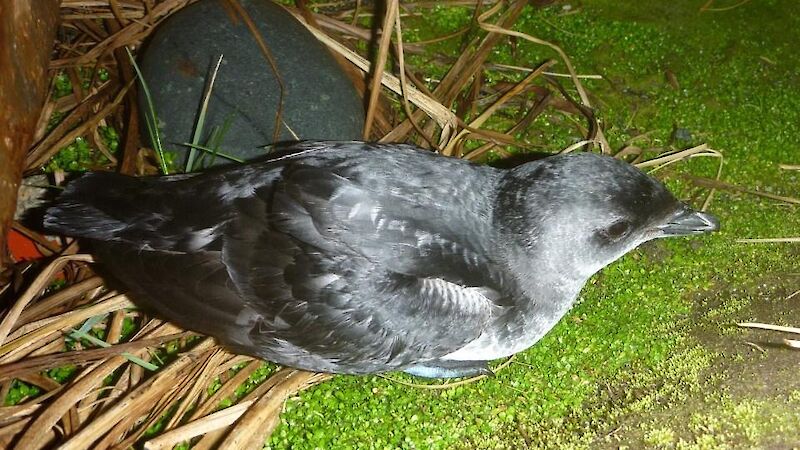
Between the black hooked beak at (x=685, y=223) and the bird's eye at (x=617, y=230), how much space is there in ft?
0.85

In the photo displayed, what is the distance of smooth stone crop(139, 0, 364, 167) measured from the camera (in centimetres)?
335

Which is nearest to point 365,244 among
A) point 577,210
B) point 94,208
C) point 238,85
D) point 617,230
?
point 577,210

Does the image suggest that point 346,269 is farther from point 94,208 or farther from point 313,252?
point 94,208

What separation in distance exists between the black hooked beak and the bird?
32 millimetres

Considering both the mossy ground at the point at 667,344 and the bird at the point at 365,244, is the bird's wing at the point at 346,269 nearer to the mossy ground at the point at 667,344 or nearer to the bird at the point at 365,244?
the bird at the point at 365,244

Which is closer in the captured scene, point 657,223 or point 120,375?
point 657,223

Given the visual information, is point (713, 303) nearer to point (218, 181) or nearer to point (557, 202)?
point (557, 202)

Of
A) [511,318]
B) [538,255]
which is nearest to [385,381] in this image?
[511,318]

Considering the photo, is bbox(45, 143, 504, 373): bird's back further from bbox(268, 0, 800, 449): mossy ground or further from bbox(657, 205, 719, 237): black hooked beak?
bbox(657, 205, 719, 237): black hooked beak

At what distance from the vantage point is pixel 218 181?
257 cm

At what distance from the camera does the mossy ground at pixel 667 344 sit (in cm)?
259

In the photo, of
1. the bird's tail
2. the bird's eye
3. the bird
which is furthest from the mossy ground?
the bird's tail

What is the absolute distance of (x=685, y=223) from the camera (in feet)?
8.93

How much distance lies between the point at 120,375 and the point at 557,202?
5.90 feet
